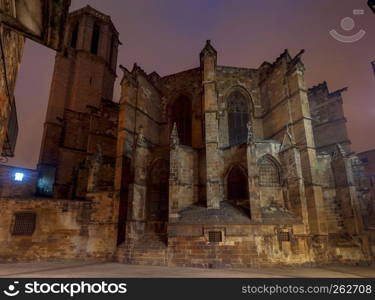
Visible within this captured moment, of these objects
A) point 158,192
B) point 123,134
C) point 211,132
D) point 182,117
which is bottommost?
point 158,192

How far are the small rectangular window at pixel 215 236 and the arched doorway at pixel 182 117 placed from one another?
913 cm

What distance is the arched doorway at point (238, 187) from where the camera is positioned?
47.4 ft

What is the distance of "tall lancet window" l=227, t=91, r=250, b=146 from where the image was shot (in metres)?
18.9

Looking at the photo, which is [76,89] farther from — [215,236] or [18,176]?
[215,236]

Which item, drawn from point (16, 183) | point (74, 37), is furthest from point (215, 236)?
point (74, 37)

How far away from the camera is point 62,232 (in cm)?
1394

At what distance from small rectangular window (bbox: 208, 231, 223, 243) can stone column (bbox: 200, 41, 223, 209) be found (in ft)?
5.32

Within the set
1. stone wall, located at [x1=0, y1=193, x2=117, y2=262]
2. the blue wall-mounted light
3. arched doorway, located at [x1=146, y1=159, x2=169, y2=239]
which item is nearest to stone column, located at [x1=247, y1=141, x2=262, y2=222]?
arched doorway, located at [x1=146, y1=159, x2=169, y2=239]

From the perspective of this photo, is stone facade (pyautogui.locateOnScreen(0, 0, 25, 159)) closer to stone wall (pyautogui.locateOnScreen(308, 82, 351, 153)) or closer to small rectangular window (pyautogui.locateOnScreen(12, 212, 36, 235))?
small rectangular window (pyautogui.locateOnScreen(12, 212, 36, 235))

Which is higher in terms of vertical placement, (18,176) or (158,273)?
(18,176)

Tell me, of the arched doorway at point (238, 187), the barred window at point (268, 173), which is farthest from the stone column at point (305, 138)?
the arched doorway at point (238, 187)

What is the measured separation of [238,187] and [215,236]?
12.6 ft

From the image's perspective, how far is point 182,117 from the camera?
21.2m

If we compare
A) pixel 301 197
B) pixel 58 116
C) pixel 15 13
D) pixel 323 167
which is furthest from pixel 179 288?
pixel 58 116
